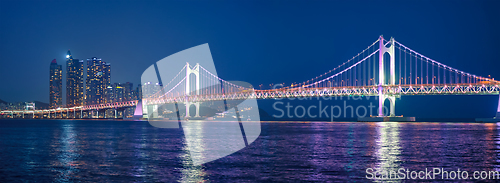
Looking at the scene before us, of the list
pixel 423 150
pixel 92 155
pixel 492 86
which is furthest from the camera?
pixel 492 86

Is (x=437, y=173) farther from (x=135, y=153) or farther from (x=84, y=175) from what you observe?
(x=135, y=153)

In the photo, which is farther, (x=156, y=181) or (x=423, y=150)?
(x=423, y=150)

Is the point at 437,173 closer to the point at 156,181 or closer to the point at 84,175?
the point at 156,181

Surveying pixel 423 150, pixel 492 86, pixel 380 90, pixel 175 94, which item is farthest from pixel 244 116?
pixel 423 150

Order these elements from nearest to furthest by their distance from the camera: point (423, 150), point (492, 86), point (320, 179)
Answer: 1. point (320, 179)
2. point (423, 150)
3. point (492, 86)

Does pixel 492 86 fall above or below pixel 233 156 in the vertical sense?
above

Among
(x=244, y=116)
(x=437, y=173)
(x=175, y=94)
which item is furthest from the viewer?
(x=244, y=116)

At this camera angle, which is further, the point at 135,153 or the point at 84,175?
the point at 135,153

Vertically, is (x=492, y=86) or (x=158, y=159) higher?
(x=492, y=86)

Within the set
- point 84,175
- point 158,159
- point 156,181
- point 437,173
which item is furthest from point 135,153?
point 437,173

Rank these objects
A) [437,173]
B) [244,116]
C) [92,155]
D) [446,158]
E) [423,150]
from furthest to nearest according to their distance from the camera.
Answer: [244,116], [423,150], [92,155], [446,158], [437,173]
